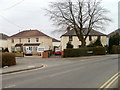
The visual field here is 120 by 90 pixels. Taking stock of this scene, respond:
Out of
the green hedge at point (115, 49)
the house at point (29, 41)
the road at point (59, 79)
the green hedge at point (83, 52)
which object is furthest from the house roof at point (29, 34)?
the road at point (59, 79)

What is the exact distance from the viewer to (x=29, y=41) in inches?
2394

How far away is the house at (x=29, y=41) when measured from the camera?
58875 mm

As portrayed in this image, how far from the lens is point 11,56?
2080 cm

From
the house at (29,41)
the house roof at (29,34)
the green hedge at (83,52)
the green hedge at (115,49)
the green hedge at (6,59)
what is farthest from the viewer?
the house roof at (29,34)

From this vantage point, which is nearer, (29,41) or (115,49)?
(115,49)

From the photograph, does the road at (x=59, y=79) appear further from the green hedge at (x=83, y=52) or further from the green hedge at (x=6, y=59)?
the green hedge at (x=83, y=52)

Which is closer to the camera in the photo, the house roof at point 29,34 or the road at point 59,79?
the road at point 59,79

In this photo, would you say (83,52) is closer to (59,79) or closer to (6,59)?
(6,59)

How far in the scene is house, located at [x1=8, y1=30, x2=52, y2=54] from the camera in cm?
5888

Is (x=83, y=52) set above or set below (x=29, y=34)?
below

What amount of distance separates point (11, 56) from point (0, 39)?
175 feet

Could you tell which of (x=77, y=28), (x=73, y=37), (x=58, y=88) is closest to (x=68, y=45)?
(x=73, y=37)

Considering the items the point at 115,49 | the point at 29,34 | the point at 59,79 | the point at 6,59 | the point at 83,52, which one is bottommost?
the point at 59,79

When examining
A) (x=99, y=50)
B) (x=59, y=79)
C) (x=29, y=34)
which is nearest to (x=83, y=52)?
(x=99, y=50)
